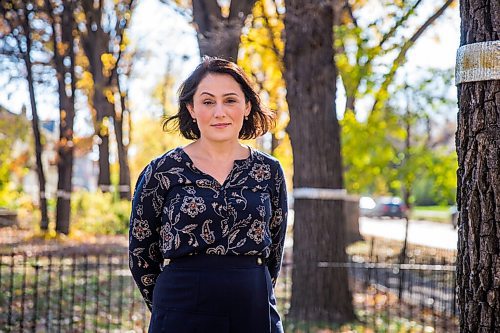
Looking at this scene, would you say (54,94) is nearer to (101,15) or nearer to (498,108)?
(101,15)

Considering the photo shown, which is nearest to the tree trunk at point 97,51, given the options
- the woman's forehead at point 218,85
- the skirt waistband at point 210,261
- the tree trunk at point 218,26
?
the tree trunk at point 218,26

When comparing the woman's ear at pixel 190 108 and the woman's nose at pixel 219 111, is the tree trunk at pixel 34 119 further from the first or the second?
the woman's nose at pixel 219 111

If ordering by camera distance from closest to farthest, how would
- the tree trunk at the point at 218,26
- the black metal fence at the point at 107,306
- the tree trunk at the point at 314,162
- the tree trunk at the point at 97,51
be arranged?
the black metal fence at the point at 107,306
the tree trunk at the point at 314,162
the tree trunk at the point at 218,26
the tree trunk at the point at 97,51

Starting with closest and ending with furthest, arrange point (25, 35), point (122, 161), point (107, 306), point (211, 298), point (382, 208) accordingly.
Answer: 1. point (211, 298)
2. point (107, 306)
3. point (25, 35)
4. point (122, 161)
5. point (382, 208)

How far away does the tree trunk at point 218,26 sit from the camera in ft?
35.2

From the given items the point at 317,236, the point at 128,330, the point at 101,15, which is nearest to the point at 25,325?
the point at 128,330

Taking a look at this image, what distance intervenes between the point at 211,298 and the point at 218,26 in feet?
29.3

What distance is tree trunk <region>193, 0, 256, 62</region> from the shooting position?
10727mm

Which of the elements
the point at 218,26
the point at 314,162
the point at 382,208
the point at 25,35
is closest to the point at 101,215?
the point at 25,35

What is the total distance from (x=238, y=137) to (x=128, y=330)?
498 cm

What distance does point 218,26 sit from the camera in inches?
452

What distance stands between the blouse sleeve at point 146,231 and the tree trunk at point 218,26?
24.1ft

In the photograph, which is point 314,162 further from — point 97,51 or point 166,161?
point 97,51

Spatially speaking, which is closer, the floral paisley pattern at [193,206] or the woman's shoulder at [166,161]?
the floral paisley pattern at [193,206]
